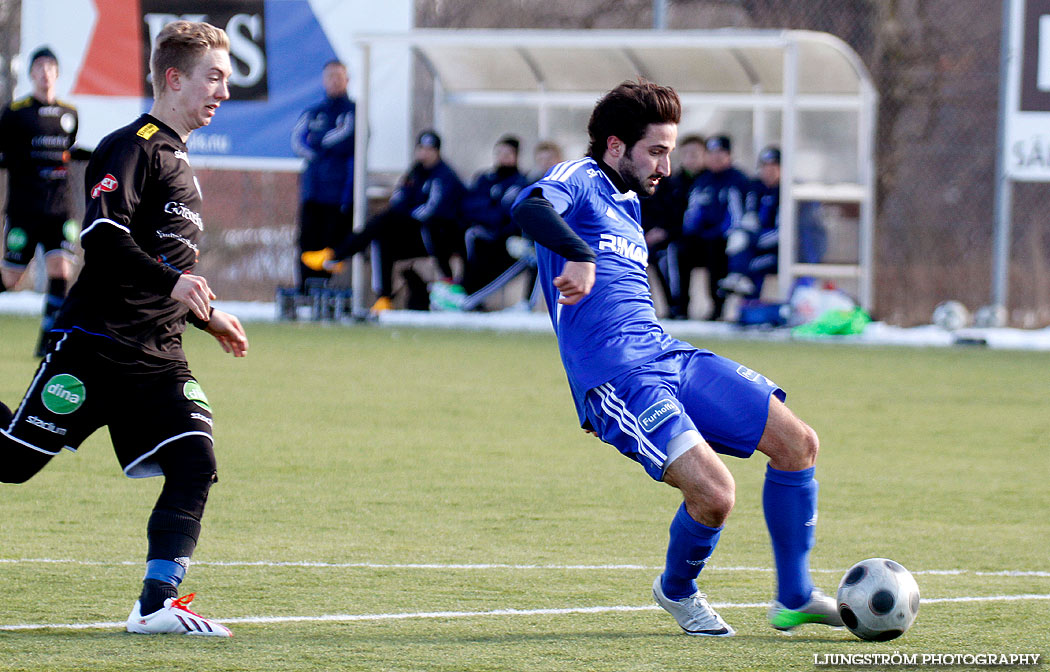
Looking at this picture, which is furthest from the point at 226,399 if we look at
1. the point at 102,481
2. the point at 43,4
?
the point at 43,4

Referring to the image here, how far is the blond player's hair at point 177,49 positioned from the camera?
4.29m

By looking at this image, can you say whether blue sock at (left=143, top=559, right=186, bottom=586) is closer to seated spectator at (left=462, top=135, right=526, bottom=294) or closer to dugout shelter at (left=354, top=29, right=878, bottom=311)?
dugout shelter at (left=354, top=29, right=878, bottom=311)

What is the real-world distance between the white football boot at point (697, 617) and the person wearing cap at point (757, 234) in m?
11.1

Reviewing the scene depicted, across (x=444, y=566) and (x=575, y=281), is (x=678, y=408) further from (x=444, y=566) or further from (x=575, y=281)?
(x=444, y=566)

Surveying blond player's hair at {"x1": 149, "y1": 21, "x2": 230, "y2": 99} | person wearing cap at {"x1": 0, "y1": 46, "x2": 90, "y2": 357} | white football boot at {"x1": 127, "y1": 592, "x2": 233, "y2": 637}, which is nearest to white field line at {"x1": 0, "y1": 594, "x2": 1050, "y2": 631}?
white football boot at {"x1": 127, "y1": 592, "x2": 233, "y2": 637}

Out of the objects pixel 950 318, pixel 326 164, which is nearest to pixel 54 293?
pixel 326 164

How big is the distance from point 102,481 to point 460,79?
37.9 feet

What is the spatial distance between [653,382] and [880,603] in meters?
0.86

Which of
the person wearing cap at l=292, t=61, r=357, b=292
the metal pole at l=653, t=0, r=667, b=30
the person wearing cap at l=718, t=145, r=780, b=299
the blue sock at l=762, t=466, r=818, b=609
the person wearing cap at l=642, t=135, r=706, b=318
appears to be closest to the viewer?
the blue sock at l=762, t=466, r=818, b=609

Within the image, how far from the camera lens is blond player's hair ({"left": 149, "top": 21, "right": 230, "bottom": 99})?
4.29m

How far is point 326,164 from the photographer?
1576 cm

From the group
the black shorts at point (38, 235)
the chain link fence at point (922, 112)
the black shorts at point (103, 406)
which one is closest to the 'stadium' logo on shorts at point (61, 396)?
the black shorts at point (103, 406)

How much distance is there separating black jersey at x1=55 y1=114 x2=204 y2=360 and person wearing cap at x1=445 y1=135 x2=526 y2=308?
37.3 ft

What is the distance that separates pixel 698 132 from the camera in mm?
17234
